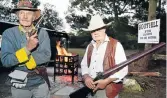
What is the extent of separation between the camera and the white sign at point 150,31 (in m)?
5.22

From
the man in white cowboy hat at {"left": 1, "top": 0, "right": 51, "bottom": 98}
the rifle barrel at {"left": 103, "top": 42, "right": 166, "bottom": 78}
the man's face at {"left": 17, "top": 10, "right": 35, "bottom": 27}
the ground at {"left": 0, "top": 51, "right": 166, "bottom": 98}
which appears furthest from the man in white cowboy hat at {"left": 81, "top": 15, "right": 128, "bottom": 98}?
the ground at {"left": 0, "top": 51, "right": 166, "bottom": 98}

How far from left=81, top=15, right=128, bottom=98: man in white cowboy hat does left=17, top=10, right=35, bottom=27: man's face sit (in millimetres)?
807

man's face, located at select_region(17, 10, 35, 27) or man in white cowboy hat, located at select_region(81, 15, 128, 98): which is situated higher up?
man's face, located at select_region(17, 10, 35, 27)

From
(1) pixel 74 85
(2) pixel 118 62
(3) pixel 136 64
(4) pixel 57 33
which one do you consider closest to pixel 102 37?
(2) pixel 118 62

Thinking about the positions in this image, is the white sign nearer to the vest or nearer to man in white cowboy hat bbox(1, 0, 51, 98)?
the vest

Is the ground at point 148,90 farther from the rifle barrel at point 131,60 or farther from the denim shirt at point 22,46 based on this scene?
the denim shirt at point 22,46

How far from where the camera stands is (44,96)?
333 cm

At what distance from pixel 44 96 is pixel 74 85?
6517mm

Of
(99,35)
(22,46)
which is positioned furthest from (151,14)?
(22,46)

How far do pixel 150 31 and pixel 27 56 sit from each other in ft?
10.1

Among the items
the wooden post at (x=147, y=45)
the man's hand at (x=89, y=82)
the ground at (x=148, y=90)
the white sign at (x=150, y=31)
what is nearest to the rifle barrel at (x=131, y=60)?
the man's hand at (x=89, y=82)

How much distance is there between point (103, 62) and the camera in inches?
141

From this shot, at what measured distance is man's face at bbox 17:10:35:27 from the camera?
328 cm

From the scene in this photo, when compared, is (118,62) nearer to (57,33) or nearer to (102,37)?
(102,37)
